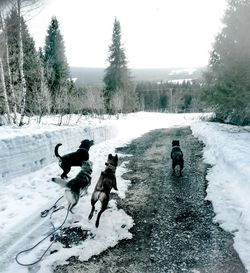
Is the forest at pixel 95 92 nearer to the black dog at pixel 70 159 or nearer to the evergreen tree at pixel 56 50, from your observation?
the black dog at pixel 70 159

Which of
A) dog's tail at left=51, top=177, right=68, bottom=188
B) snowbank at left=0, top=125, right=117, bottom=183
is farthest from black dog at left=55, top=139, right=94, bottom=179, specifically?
dog's tail at left=51, top=177, right=68, bottom=188

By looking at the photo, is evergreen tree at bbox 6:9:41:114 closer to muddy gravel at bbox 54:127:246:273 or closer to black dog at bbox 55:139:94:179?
black dog at bbox 55:139:94:179

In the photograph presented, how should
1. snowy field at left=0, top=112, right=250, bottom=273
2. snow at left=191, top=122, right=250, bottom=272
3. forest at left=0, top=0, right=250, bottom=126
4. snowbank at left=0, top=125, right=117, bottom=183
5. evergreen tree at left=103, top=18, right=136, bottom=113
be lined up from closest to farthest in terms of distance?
snowy field at left=0, top=112, right=250, bottom=273 → snow at left=191, top=122, right=250, bottom=272 → snowbank at left=0, top=125, right=117, bottom=183 → forest at left=0, top=0, right=250, bottom=126 → evergreen tree at left=103, top=18, right=136, bottom=113

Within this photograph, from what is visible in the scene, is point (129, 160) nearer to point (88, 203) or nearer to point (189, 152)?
point (189, 152)

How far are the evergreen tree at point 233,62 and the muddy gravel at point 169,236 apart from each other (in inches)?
410

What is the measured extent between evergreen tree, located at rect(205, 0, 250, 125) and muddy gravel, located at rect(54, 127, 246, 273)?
1042cm

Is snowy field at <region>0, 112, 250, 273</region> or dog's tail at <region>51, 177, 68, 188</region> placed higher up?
dog's tail at <region>51, 177, 68, 188</region>

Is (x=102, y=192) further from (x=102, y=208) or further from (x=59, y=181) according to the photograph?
(x=59, y=181)

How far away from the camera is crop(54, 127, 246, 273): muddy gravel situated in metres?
4.16

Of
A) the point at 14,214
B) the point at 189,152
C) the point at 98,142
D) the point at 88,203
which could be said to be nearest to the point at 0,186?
the point at 14,214

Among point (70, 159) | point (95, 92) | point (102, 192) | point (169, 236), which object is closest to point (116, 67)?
point (95, 92)

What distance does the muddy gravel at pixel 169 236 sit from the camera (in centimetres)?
416

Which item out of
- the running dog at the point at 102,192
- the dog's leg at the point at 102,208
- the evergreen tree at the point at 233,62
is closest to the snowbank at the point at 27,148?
the running dog at the point at 102,192

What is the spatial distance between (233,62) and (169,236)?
15323 mm
